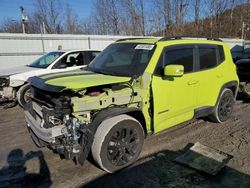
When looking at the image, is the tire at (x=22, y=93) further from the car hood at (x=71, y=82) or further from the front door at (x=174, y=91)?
the front door at (x=174, y=91)

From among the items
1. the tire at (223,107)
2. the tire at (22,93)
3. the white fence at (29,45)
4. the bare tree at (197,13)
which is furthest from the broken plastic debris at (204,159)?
the bare tree at (197,13)

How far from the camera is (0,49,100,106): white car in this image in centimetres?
723

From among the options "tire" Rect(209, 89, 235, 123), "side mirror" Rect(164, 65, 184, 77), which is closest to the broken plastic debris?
"side mirror" Rect(164, 65, 184, 77)

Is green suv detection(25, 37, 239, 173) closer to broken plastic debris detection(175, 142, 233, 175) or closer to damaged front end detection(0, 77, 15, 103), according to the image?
broken plastic debris detection(175, 142, 233, 175)

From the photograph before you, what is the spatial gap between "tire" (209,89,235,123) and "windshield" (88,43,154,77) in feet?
7.40

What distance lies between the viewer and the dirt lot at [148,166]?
3.33 m

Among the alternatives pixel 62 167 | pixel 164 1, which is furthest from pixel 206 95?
pixel 164 1

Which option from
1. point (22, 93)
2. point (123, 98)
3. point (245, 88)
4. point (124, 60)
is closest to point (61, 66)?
point (22, 93)

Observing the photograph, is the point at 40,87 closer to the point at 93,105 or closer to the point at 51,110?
the point at 51,110

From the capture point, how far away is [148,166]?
3715 millimetres

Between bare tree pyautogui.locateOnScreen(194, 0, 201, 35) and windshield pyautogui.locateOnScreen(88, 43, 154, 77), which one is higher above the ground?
bare tree pyautogui.locateOnScreen(194, 0, 201, 35)

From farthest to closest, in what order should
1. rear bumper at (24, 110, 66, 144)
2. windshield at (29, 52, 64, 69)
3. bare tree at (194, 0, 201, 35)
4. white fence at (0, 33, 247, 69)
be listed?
bare tree at (194, 0, 201, 35) → white fence at (0, 33, 247, 69) → windshield at (29, 52, 64, 69) → rear bumper at (24, 110, 66, 144)

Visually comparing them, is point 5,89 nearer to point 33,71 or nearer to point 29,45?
point 33,71

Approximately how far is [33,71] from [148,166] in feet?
17.3
